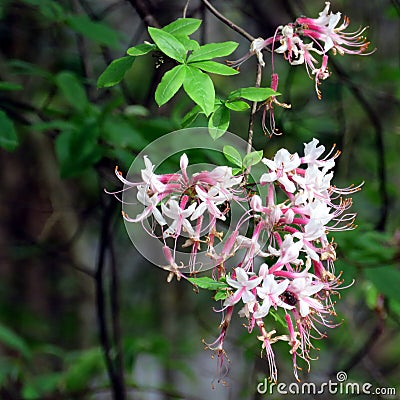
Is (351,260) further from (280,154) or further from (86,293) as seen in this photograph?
(86,293)

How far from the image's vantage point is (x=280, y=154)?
0.75 metres

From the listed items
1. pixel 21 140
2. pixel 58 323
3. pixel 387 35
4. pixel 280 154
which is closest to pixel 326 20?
pixel 280 154

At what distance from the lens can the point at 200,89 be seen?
78 cm

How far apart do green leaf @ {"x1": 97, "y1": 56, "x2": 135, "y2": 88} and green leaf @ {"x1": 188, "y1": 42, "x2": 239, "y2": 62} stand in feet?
0.34

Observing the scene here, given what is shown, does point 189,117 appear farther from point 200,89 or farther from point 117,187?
point 117,187

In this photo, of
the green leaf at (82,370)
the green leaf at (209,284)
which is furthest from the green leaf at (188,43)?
the green leaf at (82,370)

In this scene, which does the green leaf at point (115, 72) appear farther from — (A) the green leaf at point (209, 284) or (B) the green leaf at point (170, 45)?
(A) the green leaf at point (209, 284)

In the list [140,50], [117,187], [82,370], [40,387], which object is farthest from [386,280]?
[40,387]

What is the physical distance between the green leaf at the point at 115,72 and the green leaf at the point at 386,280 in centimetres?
68

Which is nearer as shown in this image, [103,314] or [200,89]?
[200,89]

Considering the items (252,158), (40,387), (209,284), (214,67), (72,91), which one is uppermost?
(72,91)

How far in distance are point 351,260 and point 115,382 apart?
2.05 ft

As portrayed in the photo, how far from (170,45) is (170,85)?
0.06m

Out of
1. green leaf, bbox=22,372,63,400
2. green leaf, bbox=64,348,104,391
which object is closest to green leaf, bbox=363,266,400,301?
green leaf, bbox=64,348,104,391
